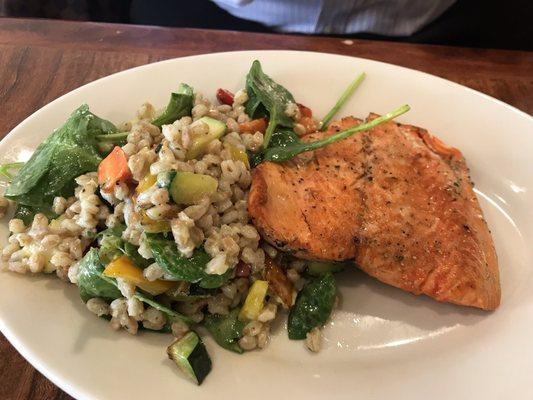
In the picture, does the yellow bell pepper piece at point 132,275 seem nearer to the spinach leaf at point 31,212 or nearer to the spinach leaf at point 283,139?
the spinach leaf at point 31,212

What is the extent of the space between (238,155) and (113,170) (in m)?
0.54

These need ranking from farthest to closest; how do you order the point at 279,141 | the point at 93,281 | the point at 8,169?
the point at 279,141, the point at 8,169, the point at 93,281

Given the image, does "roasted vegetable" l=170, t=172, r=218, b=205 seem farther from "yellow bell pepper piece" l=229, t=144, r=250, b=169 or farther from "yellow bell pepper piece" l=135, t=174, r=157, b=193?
"yellow bell pepper piece" l=229, t=144, r=250, b=169

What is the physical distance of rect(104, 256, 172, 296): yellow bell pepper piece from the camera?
191 centimetres

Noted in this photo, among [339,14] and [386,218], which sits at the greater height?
[339,14]

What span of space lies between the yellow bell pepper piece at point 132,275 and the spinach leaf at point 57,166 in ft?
1.70

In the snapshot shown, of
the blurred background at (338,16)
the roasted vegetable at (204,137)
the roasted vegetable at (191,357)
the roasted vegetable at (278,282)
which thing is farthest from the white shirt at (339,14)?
the roasted vegetable at (191,357)

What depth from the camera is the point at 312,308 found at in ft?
7.05

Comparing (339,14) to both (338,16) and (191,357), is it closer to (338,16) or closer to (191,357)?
(338,16)

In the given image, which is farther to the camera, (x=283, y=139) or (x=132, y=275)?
(x=283, y=139)

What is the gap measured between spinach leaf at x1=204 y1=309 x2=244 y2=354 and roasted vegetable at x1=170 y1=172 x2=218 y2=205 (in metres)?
0.50

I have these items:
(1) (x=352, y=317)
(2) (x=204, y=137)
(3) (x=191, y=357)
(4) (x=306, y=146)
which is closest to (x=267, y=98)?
Result: (4) (x=306, y=146)

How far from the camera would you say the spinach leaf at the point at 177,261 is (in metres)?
1.89

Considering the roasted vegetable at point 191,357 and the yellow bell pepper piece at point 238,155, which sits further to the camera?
the yellow bell pepper piece at point 238,155
